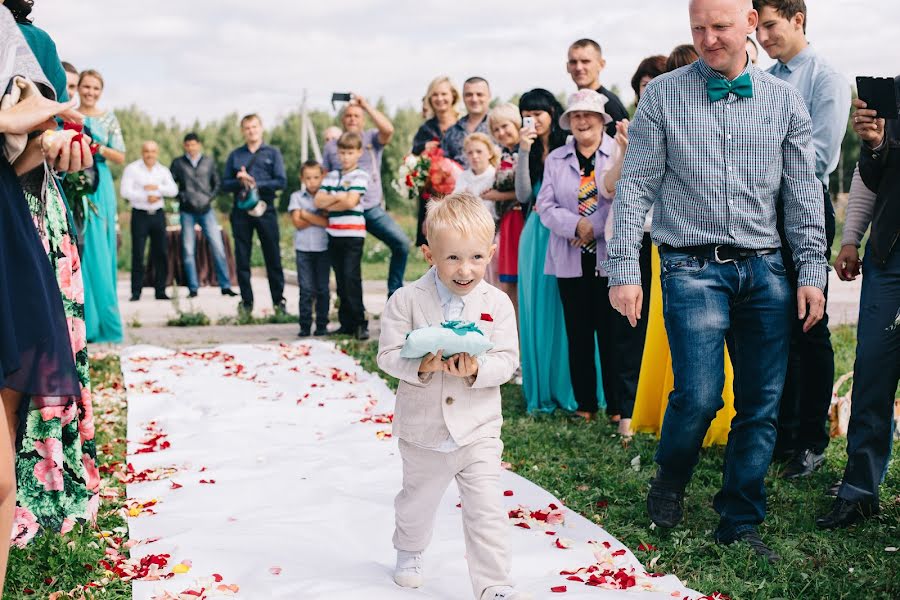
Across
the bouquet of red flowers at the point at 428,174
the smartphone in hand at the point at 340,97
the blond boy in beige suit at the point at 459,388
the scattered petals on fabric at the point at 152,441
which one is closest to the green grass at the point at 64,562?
the scattered petals on fabric at the point at 152,441

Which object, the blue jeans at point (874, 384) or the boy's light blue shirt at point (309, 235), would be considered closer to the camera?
the blue jeans at point (874, 384)

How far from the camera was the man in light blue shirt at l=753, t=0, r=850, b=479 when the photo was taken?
15.9 feet

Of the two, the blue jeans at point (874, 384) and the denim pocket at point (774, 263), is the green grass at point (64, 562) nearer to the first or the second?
the denim pocket at point (774, 263)

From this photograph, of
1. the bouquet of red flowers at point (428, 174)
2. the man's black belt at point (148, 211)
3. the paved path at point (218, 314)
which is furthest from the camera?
the man's black belt at point (148, 211)

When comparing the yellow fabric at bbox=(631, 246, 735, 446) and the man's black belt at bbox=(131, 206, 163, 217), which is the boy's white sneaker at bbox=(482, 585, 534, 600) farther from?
the man's black belt at bbox=(131, 206, 163, 217)

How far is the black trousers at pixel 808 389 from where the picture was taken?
5051 millimetres

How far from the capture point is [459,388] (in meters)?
3.44

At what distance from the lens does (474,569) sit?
135 inches

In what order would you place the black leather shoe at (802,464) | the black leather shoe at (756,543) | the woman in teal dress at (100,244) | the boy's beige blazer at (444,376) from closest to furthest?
the boy's beige blazer at (444,376) < the black leather shoe at (756,543) < the black leather shoe at (802,464) < the woman in teal dress at (100,244)

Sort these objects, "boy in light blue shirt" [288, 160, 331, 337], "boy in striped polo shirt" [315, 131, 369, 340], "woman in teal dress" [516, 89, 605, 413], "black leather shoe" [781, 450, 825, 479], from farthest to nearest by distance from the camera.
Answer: "boy in light blue shirt" [288, 160, 331, 337] < "boy in striped polo shirt" [315, 131, 369, 340] < "woman in teal dress" [516, 89, 605, 413] < "black leather shoe" [781, 450, 825, 479]

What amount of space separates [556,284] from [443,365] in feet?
11.3

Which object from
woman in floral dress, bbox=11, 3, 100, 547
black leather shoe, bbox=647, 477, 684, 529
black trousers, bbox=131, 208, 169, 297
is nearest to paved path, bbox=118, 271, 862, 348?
black trousers, bbox=131, 208, 169, 297

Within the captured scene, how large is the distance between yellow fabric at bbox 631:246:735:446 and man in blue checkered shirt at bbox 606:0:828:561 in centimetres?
158

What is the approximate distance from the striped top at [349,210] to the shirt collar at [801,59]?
202 inches
